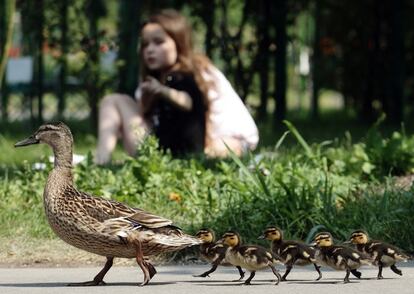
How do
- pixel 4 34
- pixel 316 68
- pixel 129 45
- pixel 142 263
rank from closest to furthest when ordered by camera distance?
pixel 142 263 < pixel 129 45 < pixel 4 34 < pixel 316 68

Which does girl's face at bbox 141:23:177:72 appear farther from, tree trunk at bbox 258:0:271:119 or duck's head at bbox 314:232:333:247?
tree trunk at bbox 258:0:271:119

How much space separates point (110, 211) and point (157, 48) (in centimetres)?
424

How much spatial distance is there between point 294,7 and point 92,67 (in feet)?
10.2

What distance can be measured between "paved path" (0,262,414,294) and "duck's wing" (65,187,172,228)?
36 centimetres

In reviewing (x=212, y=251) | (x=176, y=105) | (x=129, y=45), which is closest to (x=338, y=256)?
(x=212, y=251)

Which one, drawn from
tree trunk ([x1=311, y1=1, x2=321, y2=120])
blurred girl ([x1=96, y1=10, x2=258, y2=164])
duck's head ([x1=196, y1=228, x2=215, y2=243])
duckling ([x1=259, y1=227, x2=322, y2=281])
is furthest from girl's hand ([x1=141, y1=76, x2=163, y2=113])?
tree trunk ([x1=311, y1=1, x2=321, y2=120])

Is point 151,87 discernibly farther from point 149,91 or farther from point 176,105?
point 176,105

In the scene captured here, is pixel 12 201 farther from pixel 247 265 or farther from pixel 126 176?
pixel 247 265

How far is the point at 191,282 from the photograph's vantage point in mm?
8016

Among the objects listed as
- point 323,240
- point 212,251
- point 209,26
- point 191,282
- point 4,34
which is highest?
point 209,26

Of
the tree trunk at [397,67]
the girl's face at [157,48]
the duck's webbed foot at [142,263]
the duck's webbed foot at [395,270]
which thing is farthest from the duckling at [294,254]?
the tree trunk at [397,67]

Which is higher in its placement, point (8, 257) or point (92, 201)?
point (92, 201)

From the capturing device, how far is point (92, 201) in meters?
8.00

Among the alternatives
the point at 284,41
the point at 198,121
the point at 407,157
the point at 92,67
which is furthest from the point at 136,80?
the point at 407,157
